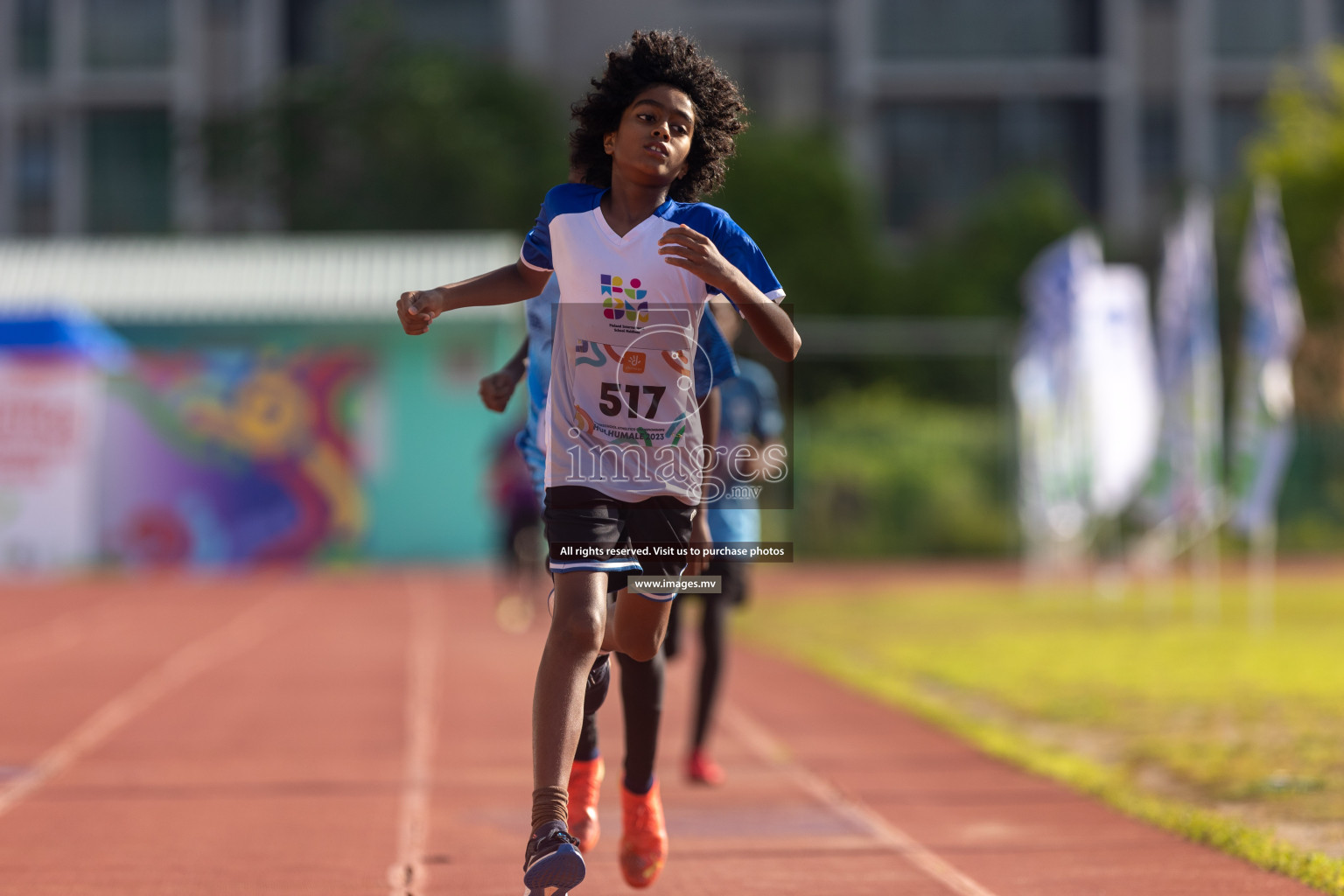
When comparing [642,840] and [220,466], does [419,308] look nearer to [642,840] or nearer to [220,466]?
[642,840]

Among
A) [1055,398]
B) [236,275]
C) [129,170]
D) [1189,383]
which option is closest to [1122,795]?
[1189,383]

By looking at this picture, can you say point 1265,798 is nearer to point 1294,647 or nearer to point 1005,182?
point 1294,647

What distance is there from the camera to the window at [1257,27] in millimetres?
42188

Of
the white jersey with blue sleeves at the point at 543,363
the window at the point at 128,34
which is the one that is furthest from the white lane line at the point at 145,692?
the window at the point at 128,34

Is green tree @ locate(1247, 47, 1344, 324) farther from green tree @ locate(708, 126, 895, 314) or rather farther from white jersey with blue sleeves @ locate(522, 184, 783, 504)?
white jersey with blue sleeves @ locate(522, 184, 783, 504)

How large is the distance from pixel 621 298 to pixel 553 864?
128 centimetres

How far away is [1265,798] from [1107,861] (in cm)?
136

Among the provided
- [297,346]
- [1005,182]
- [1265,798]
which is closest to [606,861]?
[1265,798]

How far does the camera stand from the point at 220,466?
24984 millimetres

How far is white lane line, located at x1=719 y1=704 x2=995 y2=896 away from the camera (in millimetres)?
5016

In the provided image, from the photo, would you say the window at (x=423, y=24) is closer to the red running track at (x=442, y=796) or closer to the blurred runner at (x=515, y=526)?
the blurred runner at (x=515, y=526)

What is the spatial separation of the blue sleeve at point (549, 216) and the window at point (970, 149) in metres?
39.1

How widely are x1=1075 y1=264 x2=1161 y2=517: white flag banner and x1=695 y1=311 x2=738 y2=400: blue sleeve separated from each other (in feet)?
39.1

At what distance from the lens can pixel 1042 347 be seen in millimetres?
18234
